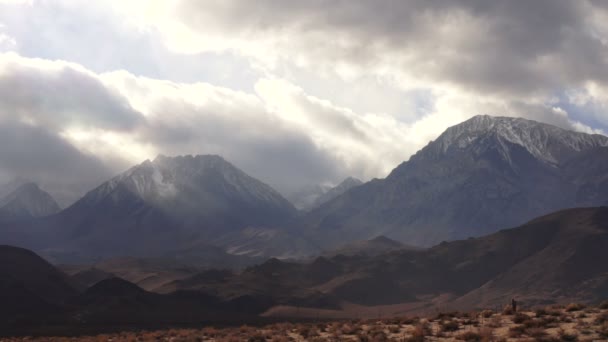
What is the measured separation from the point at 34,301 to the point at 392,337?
7014 inches

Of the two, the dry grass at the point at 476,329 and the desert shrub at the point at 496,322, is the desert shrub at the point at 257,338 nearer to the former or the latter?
the dry grass at the point at 476,329

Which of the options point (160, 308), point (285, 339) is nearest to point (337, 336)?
point (285, 339)

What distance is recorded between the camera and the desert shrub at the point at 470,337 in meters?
30.3

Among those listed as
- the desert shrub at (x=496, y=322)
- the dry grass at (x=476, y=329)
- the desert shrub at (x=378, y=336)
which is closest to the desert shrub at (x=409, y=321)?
the dry grass at (x=476, y=329)

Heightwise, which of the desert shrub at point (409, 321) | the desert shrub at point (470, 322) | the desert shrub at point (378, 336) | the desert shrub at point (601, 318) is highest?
the desert shrub at point (409, 321)

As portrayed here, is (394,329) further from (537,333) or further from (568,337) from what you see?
(568,337)

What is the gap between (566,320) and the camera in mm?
32375

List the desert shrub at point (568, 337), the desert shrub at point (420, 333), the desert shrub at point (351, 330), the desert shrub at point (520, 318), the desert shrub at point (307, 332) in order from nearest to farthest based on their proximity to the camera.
Answer: the desert shrub at point (568, 337)
the desert shrub at point (420, 333)
the desert shrub at point (520, 318)
the desert shrub at point (351, 330)
the desert shrub at point (307, 332)

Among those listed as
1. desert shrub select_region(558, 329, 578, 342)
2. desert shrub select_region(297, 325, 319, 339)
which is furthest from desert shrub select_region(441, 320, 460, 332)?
desert shrub select_region(297, 325, 319, 339)

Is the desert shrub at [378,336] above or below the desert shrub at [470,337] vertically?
above

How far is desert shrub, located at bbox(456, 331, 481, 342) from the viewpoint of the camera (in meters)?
30.3

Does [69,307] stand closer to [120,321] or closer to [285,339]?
[120,321]

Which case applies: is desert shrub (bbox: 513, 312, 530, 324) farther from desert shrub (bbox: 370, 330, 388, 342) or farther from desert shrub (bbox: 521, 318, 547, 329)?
desert shrub (bbox: 370, 330, 388, 342)

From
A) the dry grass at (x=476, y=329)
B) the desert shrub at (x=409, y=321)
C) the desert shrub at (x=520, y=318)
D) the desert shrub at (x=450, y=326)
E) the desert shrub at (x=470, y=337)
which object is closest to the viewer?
the dry grass at (x=476, y=329)
